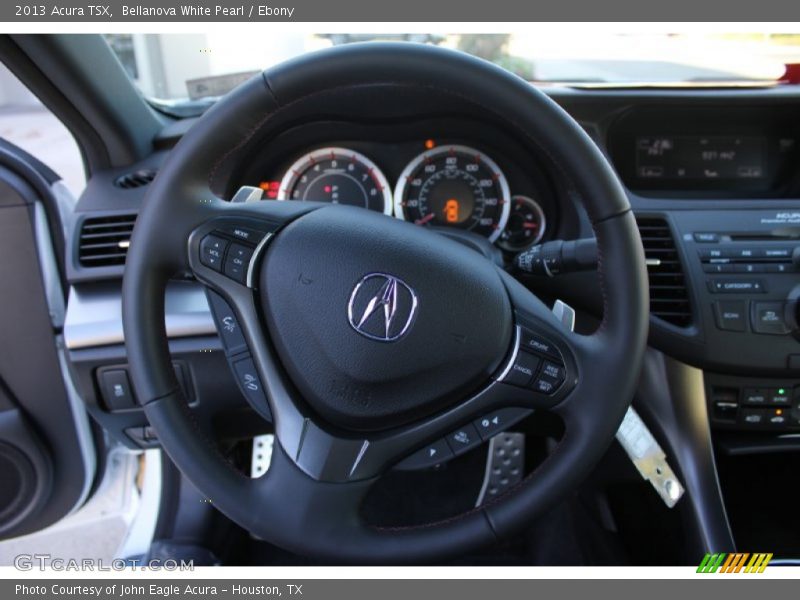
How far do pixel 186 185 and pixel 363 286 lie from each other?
31cm

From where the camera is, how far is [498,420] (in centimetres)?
101

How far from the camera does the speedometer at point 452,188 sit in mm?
1504

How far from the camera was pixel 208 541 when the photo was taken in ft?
6.01

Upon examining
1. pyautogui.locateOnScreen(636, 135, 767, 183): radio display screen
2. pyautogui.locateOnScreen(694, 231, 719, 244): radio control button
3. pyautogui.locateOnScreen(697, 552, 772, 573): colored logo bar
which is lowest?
pyautogui.locateOnScreen(697, 552, 772, 573): colored logo bar

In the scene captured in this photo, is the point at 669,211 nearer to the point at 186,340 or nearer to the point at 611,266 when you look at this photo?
the point at 611,266

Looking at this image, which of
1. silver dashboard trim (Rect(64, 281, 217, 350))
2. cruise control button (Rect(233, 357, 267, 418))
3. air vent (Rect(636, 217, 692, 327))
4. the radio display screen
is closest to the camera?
cruise control button (Rect(233, 357, 267, 418))

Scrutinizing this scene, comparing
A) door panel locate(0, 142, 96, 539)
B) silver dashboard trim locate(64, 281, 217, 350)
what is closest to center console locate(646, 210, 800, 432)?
silver dashboard trim locate(64, 281, 217, 350)

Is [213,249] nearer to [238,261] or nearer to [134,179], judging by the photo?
[238,261]

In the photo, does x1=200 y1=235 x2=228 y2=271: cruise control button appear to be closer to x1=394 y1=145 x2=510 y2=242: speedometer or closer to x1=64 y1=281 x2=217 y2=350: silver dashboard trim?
x1=64 y1=281 x2=217 y2=350: silver dashboard trim

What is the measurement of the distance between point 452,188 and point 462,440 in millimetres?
693

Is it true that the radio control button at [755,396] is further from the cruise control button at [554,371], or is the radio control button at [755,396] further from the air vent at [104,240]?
the air vent at [104,240]

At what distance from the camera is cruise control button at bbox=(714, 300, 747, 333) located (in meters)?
1.45

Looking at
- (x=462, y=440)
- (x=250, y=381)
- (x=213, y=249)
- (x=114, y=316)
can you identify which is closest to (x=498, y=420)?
(x=462, y=440)

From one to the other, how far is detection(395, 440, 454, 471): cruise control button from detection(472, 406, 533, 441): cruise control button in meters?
0.06
